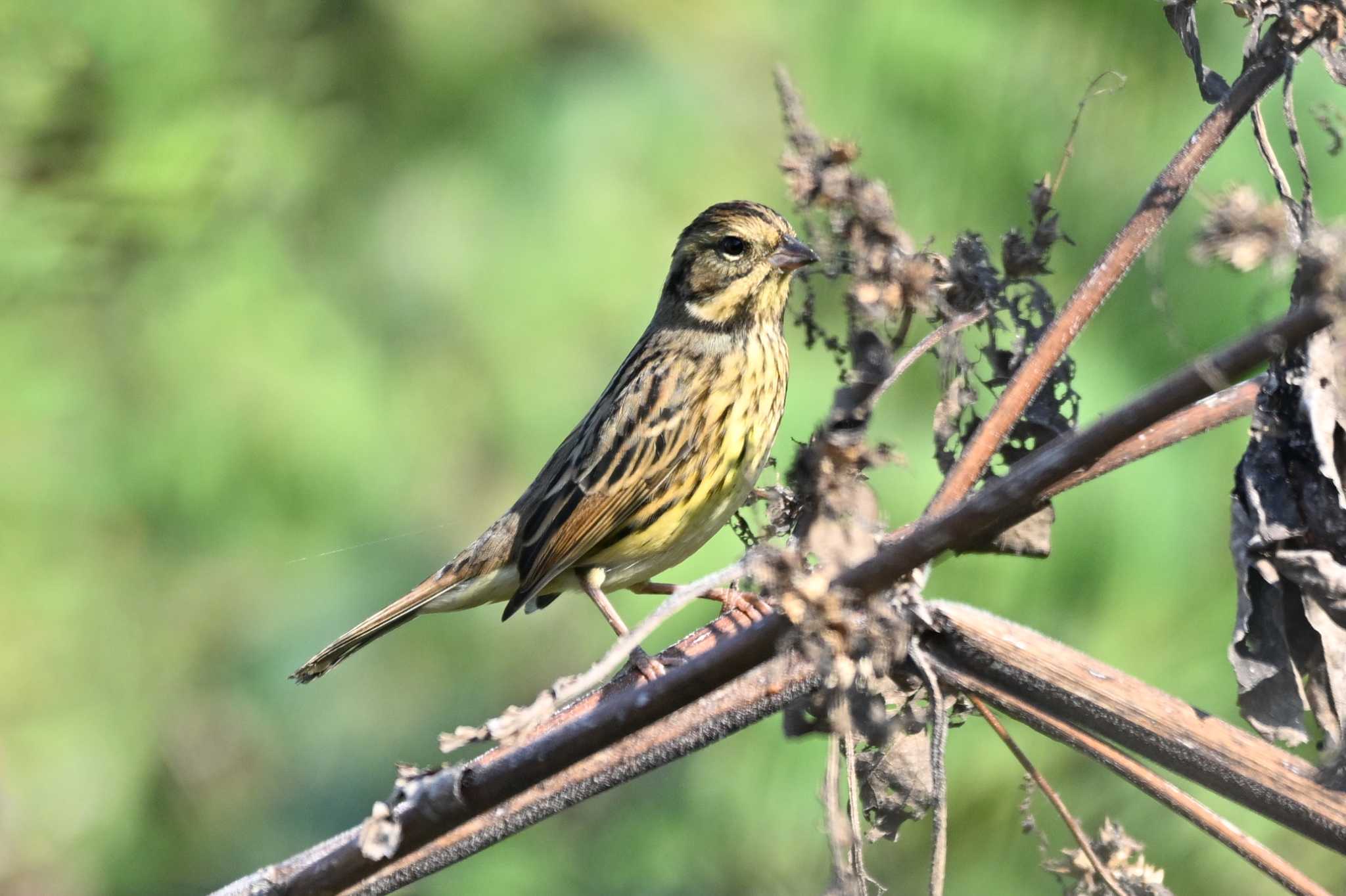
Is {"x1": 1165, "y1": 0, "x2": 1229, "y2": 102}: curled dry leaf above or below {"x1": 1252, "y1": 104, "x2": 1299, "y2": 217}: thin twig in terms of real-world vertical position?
above

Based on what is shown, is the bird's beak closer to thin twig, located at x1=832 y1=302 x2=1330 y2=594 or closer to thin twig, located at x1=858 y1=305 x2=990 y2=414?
thin twig, located at x1=858 y1=305 x2=990 y2=414

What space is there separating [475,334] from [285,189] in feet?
2.36

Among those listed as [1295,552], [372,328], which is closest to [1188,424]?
[1295,552]

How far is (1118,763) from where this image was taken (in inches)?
62.2

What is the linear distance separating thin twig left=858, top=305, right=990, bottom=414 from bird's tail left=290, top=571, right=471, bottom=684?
2103mm

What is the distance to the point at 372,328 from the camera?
420 centimetres

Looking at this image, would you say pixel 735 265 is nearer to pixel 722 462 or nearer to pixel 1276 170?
pixel 722 462

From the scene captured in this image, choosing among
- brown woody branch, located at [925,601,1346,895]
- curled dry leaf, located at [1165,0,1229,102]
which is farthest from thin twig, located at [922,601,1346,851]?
curled dry leaf, located at [1165,0,1229,102]

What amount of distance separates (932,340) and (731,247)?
161 centimetres

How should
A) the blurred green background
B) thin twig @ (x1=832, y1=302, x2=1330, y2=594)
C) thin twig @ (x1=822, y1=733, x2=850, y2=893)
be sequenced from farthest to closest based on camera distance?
the blurred green background, thin twig @ (x1=822, y1=733, x2=850, y2=893), thin twig @ (x1=832, y1=302, x2=1330, y2=594)

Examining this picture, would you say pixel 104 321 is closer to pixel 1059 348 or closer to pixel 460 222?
pixel 460 222

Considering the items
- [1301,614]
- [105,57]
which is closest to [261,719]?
[105,57]

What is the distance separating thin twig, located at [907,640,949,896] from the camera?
1.63 metres

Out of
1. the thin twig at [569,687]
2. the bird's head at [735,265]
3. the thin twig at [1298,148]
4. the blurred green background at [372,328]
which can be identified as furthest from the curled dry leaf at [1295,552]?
the bird's head at [735,265]
